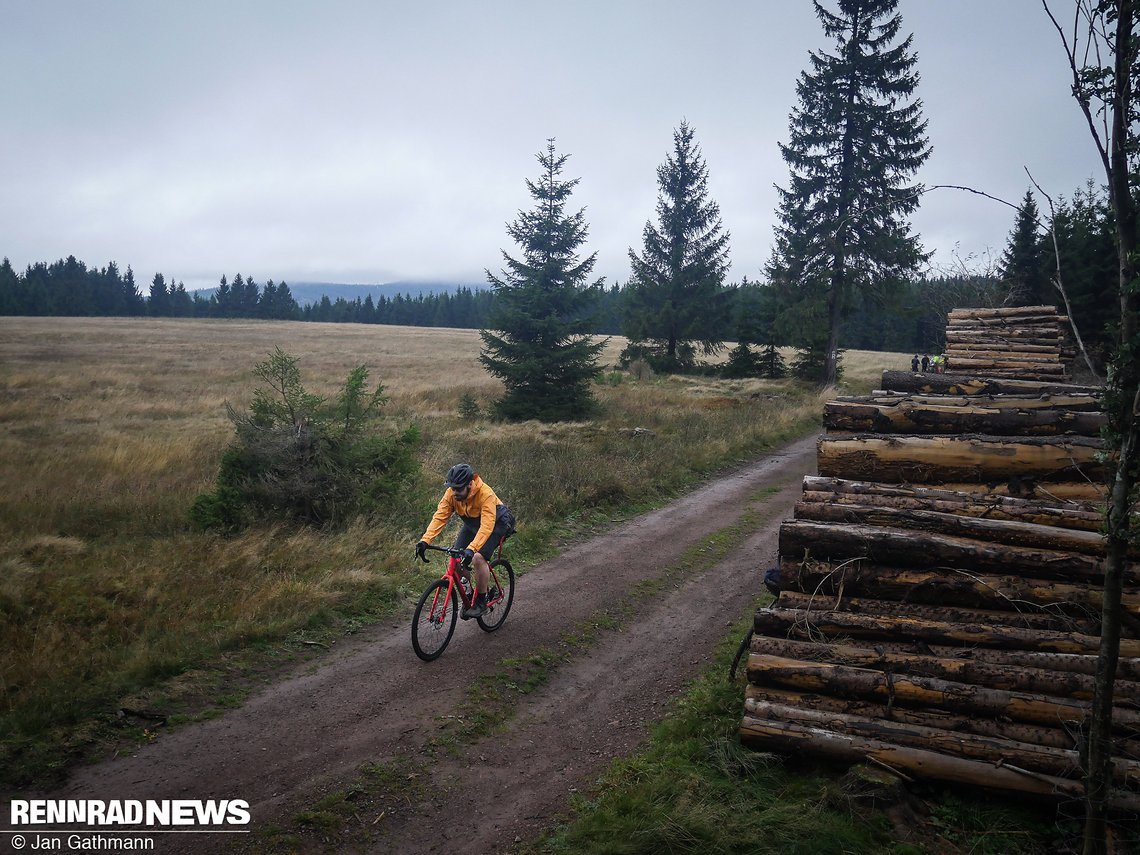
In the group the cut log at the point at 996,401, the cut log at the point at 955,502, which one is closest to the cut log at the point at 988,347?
the cut log at the point at 996,401

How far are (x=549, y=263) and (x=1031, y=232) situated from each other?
102 feet

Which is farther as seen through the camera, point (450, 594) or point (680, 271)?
point (680, 271)

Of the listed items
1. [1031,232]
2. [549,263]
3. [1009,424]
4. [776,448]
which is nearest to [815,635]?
[1009,424]

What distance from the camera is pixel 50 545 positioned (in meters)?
8.80

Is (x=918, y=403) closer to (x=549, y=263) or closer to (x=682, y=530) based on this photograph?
(x=682, y=530)

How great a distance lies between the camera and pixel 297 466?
1055cm

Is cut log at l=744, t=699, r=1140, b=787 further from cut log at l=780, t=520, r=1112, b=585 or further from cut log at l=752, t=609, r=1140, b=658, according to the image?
cut log at l=780, t=520, r=1112, b=585

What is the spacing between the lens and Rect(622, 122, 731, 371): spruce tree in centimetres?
3584

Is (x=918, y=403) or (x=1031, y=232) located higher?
(x=1031, y=232)

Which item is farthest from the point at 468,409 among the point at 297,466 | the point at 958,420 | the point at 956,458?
the point at 956,458

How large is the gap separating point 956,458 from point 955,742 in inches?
101

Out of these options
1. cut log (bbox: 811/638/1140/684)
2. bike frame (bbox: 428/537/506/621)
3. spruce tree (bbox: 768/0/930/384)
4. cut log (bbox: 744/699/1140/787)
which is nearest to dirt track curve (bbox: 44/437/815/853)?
bike frame (bbox: 428/537/506/621)

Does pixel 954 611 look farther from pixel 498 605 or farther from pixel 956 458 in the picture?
pixel 498 605

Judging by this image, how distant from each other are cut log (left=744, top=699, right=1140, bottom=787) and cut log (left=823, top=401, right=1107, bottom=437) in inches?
116
